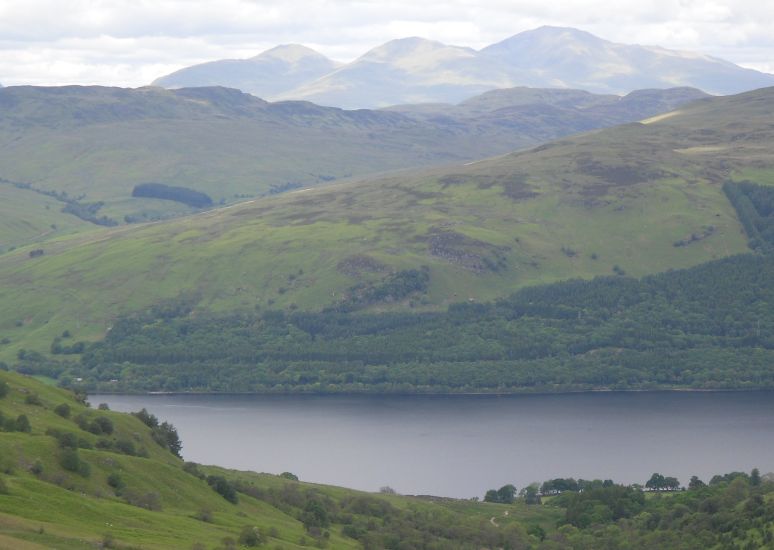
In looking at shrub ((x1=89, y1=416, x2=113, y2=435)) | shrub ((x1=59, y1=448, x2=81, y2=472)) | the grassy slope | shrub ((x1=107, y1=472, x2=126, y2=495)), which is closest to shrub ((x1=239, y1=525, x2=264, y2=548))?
the grassy slope

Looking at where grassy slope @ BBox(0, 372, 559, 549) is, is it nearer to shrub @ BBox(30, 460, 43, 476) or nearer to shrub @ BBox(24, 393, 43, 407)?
shrub @ BBox(30, 460, 43, 476)

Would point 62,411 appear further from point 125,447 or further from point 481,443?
point 481,443

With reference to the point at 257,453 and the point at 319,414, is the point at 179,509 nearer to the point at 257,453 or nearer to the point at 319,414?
the point at 257,453

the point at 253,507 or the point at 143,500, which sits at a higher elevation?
the point at 143,500

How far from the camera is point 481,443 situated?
170 metres

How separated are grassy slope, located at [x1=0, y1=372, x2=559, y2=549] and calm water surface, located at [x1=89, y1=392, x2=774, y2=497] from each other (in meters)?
44.8

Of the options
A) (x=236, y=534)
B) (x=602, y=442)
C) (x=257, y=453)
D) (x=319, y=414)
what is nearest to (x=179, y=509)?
(x=236, y=534)

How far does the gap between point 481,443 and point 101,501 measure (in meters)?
99.5

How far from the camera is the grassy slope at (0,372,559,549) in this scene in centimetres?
6356

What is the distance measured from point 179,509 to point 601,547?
37285 mm

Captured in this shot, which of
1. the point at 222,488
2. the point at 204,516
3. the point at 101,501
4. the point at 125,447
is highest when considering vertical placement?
the point at 125,447

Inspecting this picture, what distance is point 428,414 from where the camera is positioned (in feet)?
641

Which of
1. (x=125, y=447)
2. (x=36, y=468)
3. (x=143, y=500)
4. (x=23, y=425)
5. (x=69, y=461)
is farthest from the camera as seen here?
(x=125, y=447)

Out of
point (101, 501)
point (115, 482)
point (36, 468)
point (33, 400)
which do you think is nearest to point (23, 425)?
point (115, 482)
